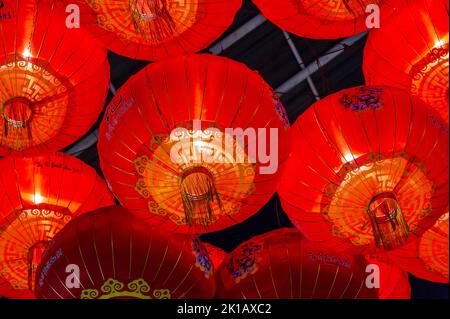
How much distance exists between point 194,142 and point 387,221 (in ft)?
2.88

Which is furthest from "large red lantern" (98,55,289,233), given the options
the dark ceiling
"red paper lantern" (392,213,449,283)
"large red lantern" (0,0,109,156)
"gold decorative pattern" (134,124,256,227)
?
the dark ceiling

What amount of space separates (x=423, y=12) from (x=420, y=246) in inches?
44.6

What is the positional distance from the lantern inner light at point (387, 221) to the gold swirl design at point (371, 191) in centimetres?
2

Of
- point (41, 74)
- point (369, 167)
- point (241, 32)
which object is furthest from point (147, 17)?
point (241, 32)

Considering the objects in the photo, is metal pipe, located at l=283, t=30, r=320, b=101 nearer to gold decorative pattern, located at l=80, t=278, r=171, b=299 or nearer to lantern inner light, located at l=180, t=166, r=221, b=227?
lantern inner light, located at l=180, t=166, r=221, b=227

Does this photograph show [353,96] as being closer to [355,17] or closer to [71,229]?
[355,17]

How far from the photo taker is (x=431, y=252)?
325 cm

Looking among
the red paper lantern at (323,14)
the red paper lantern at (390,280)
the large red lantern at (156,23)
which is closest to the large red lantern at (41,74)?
the large red lantern at (156,23)

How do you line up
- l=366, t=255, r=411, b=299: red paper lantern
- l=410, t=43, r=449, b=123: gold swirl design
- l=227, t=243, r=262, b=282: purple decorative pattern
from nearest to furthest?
l=410, t=43, r=449, b=123: gold swirl design → l=227, t=243, r=262, b=282: purple decorative pattern → l=366, t=255, r=411, b=299: red paper lantern

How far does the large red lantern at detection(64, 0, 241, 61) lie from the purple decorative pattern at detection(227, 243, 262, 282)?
3.20ft

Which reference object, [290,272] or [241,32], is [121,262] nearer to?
[290,272]

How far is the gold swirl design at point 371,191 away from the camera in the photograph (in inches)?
103

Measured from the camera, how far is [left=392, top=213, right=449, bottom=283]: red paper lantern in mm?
3230
